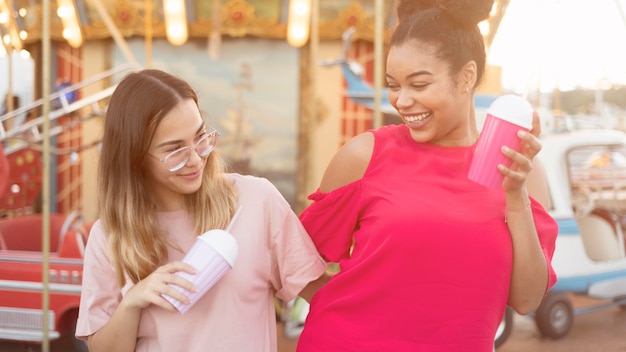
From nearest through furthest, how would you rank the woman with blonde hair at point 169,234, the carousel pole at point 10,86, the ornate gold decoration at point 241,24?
the woman with blonde hair at point 169,234, the carousel pole at point 10,86, the ornate gold decoration at point 241,24

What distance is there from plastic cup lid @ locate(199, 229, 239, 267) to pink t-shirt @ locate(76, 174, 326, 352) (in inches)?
4.2

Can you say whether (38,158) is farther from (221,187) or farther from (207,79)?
(221,187)

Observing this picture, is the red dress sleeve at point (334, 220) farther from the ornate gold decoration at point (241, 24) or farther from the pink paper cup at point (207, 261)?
the ornate gold decoration at point (241, 24)

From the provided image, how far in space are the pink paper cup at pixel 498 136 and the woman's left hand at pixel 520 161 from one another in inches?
0.5

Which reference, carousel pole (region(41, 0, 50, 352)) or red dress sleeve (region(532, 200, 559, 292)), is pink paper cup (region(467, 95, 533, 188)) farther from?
carousel pole (region(41, 0, 50, 352))

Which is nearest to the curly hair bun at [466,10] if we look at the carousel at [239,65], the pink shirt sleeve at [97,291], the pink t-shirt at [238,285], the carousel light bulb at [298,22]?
the pink t-shirt at [238,285]

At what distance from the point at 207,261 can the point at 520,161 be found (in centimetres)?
65

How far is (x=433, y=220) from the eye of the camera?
4.40 ft

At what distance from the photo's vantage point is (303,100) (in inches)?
292

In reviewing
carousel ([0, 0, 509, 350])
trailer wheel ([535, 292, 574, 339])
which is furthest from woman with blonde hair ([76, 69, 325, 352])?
carousel ([0, 0, 509, 350])

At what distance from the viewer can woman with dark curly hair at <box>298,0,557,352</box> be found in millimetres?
1342

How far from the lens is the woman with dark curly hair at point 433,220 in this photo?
134cm

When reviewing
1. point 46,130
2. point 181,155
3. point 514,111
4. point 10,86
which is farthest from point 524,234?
point 10,86

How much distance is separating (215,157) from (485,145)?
610 millimetres
